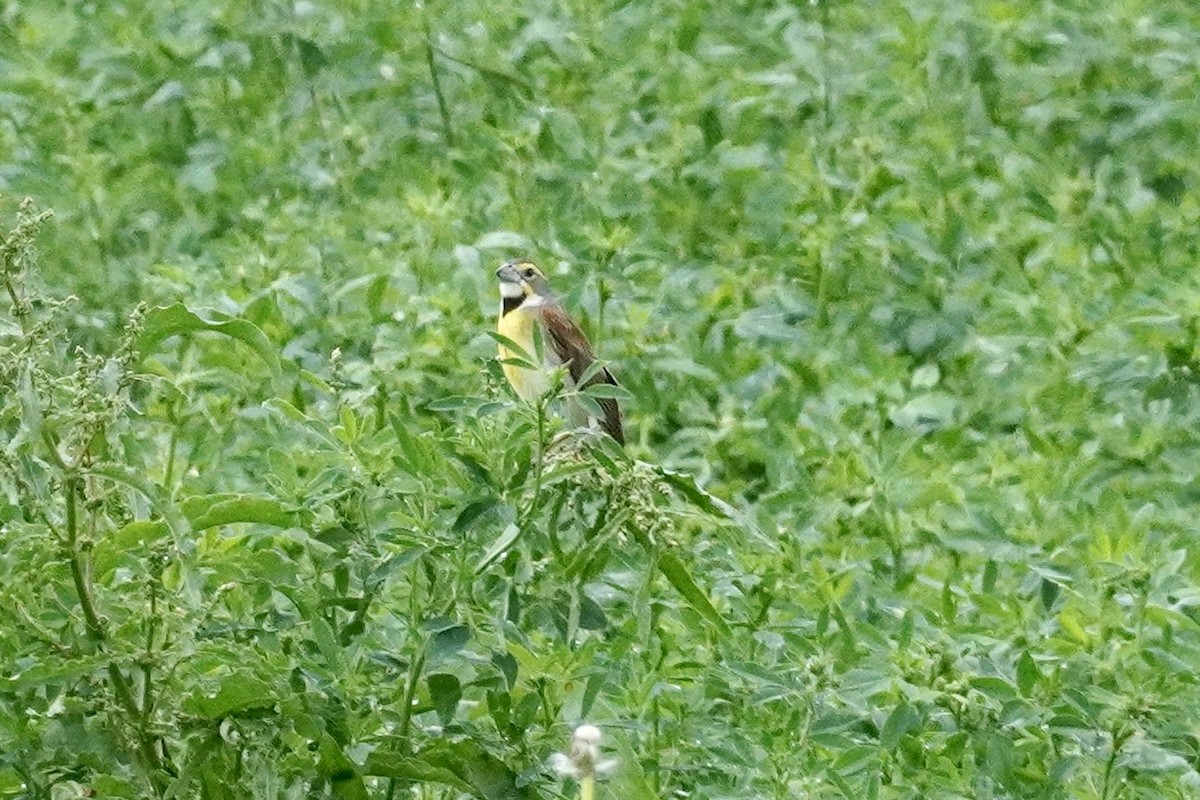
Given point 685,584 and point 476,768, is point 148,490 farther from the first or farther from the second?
point 685,584

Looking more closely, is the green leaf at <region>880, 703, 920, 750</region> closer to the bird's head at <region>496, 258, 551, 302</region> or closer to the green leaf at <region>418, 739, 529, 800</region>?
the green leaf at <region>418, 739, 529, 800</region>

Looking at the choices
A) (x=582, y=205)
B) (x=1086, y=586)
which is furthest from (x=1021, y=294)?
(x=1086, y=586)

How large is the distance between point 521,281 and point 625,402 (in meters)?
0.70

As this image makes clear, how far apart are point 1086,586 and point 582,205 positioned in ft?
9.49

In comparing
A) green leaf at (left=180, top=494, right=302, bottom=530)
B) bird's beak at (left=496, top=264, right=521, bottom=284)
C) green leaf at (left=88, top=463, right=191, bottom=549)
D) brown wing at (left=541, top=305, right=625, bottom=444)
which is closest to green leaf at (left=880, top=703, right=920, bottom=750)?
green leaf at (left=180, top=494, right=302, bottom=530)

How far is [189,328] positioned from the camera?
3508 mm

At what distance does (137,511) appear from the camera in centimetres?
339

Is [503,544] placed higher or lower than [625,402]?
higher

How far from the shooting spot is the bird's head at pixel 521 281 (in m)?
→ 6.41

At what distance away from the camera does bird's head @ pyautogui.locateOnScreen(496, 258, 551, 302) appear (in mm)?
6410

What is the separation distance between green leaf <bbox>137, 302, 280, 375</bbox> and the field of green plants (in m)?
0.01

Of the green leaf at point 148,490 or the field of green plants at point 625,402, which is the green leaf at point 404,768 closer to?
the field of green plants at point 625,402

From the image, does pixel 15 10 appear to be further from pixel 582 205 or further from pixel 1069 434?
pixel 1069 434

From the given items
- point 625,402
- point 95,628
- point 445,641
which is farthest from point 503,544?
point 625,402
